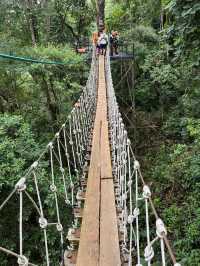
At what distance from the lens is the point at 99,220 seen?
84.7 inches

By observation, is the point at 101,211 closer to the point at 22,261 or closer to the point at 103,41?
the point at 22,261

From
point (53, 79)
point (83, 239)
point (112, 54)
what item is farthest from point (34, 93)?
point (83, 239)

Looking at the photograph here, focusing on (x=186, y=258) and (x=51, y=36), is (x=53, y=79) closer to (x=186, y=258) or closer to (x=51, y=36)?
(x=51, y=36)

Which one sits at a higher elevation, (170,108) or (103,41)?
(103,41)

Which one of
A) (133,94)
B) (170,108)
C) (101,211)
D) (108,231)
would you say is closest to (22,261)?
(108,231)

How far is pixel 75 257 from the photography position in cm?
200

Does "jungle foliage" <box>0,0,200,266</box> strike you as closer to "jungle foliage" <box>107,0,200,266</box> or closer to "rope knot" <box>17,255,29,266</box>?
"jungle foliage" <box>107,0,200,266</box>

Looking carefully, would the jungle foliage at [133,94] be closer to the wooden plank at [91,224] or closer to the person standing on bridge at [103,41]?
the person standing on bridge at [103,41]

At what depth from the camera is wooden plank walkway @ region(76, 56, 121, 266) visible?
1.85 m

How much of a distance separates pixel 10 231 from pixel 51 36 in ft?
22.5

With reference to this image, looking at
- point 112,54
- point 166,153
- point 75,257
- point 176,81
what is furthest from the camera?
point 112,54

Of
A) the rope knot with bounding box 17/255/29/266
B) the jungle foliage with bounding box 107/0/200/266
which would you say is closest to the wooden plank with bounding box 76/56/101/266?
the rope knot with bounding box 17/255/29/266

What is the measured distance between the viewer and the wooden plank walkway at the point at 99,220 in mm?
1854

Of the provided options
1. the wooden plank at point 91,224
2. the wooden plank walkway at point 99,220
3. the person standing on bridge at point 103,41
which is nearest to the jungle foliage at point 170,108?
the person standing on bridge at point 103,41
